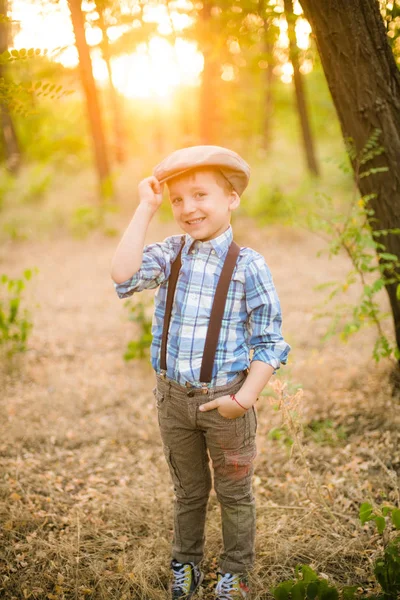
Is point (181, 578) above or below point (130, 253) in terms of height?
below

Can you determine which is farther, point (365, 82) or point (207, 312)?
point (365, 82)

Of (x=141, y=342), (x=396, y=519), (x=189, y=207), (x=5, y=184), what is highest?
(x=5, y=184)

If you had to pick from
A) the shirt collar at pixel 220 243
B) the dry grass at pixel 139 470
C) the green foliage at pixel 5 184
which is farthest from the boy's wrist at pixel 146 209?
the green foliage at pixel 5 184

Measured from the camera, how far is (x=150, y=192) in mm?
1992

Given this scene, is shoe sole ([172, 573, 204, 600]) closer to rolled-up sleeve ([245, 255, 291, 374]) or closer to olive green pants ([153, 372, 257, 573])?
olive green pants ([153, 372, 257, 573])

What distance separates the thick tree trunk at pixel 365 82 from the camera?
2.68 m

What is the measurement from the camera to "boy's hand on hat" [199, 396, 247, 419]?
190 cm

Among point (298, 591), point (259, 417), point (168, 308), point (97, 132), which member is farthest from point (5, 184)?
point (298, 591)

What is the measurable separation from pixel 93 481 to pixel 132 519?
1.70 ft

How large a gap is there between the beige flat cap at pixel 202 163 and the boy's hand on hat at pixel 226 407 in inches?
35.5

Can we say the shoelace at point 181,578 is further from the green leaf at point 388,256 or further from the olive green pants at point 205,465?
the green leaf at point 388,256

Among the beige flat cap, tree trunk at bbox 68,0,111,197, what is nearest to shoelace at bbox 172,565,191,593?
the beige flat cap

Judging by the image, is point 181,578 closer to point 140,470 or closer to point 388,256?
point 140,470

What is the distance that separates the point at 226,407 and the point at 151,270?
637 mm
